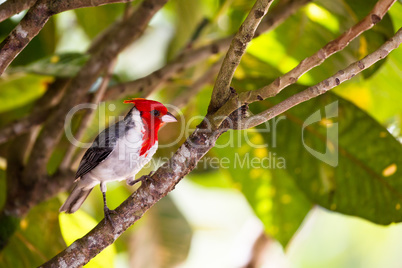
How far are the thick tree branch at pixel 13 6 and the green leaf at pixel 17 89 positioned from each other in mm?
956

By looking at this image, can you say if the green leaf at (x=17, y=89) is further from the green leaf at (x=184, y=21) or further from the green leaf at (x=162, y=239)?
the green leaf at (x=162, y=239)

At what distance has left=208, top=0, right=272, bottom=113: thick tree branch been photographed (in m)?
1.19

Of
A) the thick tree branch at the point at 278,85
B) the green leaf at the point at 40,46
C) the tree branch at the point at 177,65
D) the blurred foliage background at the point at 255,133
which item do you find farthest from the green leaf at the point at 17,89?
the thick tree branch at the point at 278,85

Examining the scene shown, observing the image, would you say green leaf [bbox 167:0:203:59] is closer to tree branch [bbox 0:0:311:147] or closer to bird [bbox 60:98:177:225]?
tree branch [bbox 0:0:311:147]

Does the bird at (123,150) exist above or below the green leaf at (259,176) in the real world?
above

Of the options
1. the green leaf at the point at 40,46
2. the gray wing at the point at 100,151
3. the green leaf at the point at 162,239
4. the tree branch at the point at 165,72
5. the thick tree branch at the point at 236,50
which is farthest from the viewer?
the green leaf at the point at 162,239

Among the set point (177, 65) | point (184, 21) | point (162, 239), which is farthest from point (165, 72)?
point (162, 239)

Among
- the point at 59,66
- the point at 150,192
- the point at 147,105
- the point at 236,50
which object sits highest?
the point at 59,66

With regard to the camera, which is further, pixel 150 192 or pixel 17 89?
pixel 17 89

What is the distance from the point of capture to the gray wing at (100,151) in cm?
170

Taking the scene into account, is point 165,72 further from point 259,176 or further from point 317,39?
point 317,39

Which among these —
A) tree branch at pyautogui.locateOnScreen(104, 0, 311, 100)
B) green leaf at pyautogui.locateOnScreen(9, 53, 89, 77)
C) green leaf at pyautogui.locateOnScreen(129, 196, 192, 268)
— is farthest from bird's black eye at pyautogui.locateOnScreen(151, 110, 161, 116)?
green leaf at pyautogui.locateOnScreen(129, 196, 192, 268)

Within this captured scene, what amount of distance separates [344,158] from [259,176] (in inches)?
17.9

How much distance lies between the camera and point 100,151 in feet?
5.63
